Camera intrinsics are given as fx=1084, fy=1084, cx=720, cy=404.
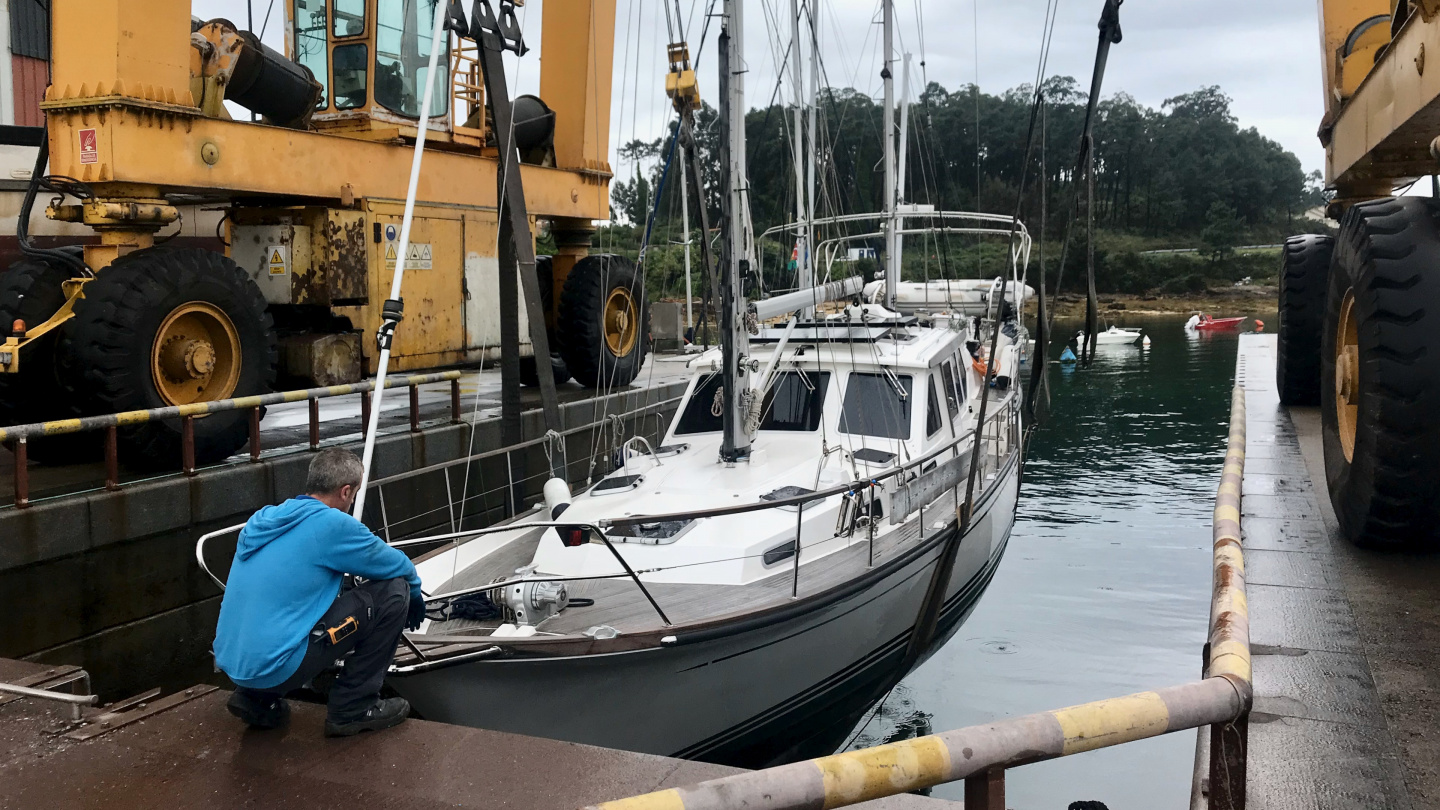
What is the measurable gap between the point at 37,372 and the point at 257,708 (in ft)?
17.8

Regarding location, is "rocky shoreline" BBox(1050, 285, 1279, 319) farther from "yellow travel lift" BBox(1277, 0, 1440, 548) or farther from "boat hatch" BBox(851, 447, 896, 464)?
"yellow travel lift" BBox(1277, 0, 1440, 548)

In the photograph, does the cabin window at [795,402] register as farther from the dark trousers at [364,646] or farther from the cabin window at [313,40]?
the cabin window at [313,40]

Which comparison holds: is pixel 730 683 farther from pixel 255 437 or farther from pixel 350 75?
pixel 350 75

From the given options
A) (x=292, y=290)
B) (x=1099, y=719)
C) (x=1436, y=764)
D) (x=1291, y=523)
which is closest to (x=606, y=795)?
(x=1099, y=719)

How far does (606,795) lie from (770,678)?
2642 mm

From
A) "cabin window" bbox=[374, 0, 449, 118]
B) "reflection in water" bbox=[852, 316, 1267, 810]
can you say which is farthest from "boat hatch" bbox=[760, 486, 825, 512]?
"cabin window" bbox=[374, 0, 449, 118]

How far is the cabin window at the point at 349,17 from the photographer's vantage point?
1075 centimetres

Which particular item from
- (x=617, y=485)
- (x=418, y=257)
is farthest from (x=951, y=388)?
(x=418, y=257)

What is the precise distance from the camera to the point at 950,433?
923cm

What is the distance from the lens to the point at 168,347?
7.88 meters

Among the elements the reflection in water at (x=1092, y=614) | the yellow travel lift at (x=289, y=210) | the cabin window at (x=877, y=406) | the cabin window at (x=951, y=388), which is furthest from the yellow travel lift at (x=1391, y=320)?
the yellow travel lift at (x=289, y=210)

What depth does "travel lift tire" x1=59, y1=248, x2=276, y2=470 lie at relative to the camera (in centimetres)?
728

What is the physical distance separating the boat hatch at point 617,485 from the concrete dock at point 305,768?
334 centimetres

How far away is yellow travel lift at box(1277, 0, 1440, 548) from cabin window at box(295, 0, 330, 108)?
362 inches
